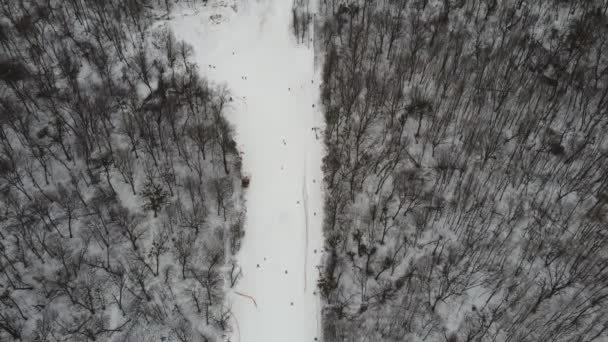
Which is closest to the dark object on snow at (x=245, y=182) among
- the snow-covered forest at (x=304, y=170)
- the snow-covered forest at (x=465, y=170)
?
the snow-covered forest at (x=304, y=170)

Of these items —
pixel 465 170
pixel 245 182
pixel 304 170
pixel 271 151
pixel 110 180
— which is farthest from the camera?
pixel 271 151

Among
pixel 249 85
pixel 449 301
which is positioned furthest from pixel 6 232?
pixel 449 301

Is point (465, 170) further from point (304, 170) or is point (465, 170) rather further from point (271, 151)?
point (271, 151)

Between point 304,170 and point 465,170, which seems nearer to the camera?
point 465,170

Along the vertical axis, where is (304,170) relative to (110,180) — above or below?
below

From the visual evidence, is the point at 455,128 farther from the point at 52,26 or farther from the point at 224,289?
the point at 52,26

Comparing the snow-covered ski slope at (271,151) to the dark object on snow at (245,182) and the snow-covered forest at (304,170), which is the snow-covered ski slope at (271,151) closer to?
the snow-covered forest at (304,170)

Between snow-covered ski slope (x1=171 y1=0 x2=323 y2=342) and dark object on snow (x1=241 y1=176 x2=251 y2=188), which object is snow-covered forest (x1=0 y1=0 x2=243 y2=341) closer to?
dark object on snow (x1=241 y1=176 x2=251 y2=188)

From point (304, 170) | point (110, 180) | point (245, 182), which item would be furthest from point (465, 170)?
point (110, 180)
